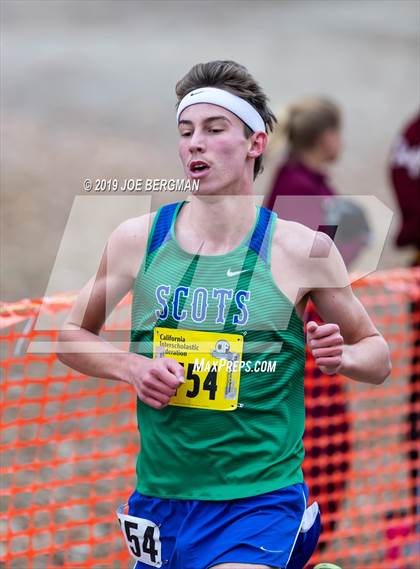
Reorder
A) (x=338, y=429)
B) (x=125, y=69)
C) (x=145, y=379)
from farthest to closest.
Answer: (x=125, y=69)
(x=338, y=429)
(x=145, y=379)

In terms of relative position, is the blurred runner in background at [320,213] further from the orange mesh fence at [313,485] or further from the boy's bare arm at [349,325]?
the boy's bare arm at [349,325]

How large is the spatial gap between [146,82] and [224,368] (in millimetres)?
17806

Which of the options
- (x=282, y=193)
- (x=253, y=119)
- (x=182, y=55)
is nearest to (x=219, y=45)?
(x=182, y=55)

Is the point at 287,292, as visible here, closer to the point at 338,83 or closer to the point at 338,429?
the point at 338,429

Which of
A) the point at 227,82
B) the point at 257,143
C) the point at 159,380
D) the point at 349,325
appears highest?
the point at 227,82

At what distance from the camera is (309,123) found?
19.0 feet

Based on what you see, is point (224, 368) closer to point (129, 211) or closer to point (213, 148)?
point (213, 148)

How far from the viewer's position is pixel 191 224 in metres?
3.25

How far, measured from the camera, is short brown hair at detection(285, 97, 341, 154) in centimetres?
577

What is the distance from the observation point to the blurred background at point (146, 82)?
1387 centimetres

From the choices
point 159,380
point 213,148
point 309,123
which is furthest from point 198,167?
point 309,123

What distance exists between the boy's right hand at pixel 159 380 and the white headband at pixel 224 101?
31.7 inches

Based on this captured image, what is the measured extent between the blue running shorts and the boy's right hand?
364 millimetres

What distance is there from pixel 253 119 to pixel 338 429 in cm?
255
